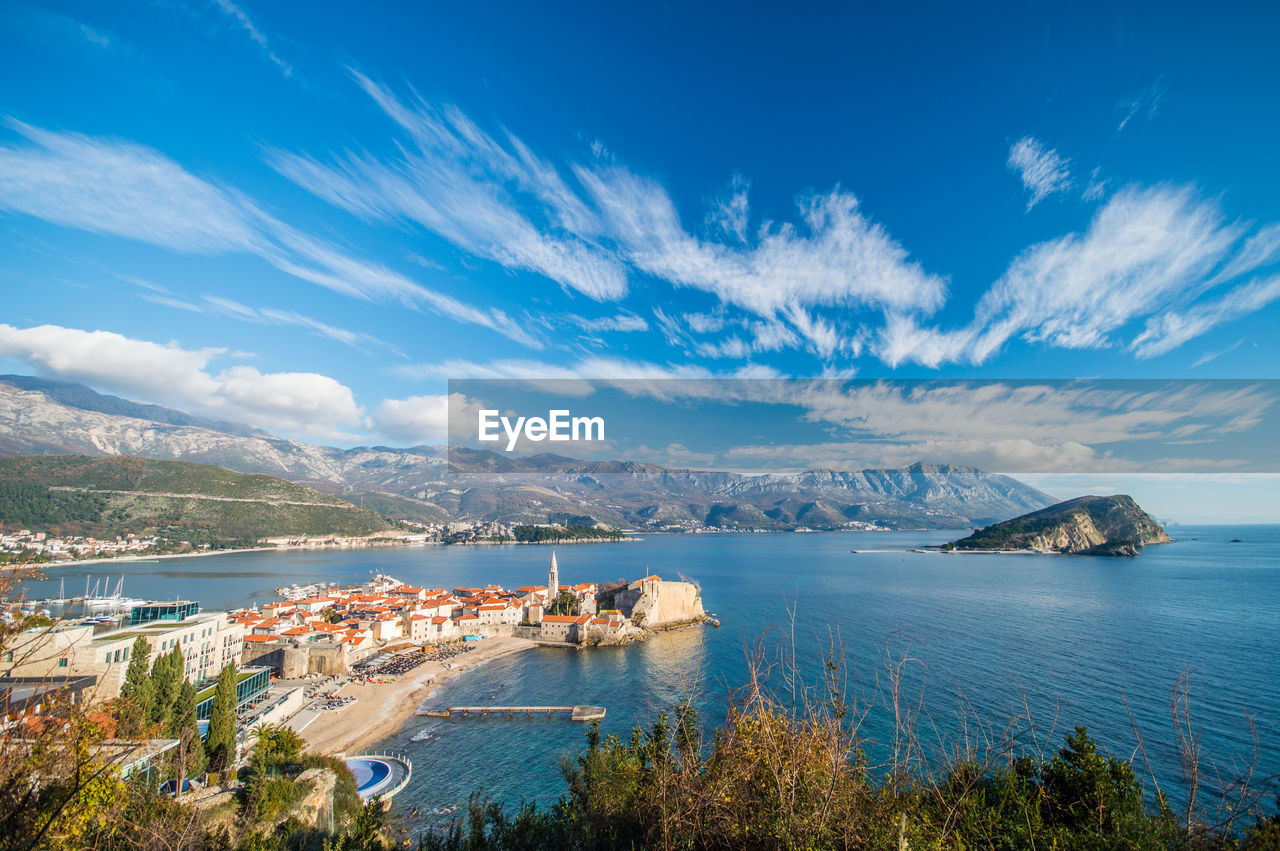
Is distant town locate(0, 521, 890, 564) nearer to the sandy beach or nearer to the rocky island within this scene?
the sandy beach

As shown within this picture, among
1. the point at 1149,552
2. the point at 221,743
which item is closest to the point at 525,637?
the point at 221,743

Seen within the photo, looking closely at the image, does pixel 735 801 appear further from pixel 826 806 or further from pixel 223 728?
pixel 223 728

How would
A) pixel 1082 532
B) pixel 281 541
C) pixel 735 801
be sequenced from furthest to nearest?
pixel 281 541 → pixel 1082 532 → pixel 735 801

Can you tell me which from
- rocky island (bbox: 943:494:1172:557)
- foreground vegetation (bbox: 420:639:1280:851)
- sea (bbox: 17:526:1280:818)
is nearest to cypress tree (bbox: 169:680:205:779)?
sea (bbox: 17:526:1280:818)

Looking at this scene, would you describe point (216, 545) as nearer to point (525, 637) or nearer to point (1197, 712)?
point (525, 637)

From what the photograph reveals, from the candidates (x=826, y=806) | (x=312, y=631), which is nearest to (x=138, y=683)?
(x=312, y=631)

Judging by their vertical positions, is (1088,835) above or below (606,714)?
above

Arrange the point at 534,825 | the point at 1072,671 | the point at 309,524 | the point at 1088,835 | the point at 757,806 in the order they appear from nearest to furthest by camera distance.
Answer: the point at 757,806 < the point at 1088,835 < the point at 534,825 < the point at 1072,671 < the point at 309,524
